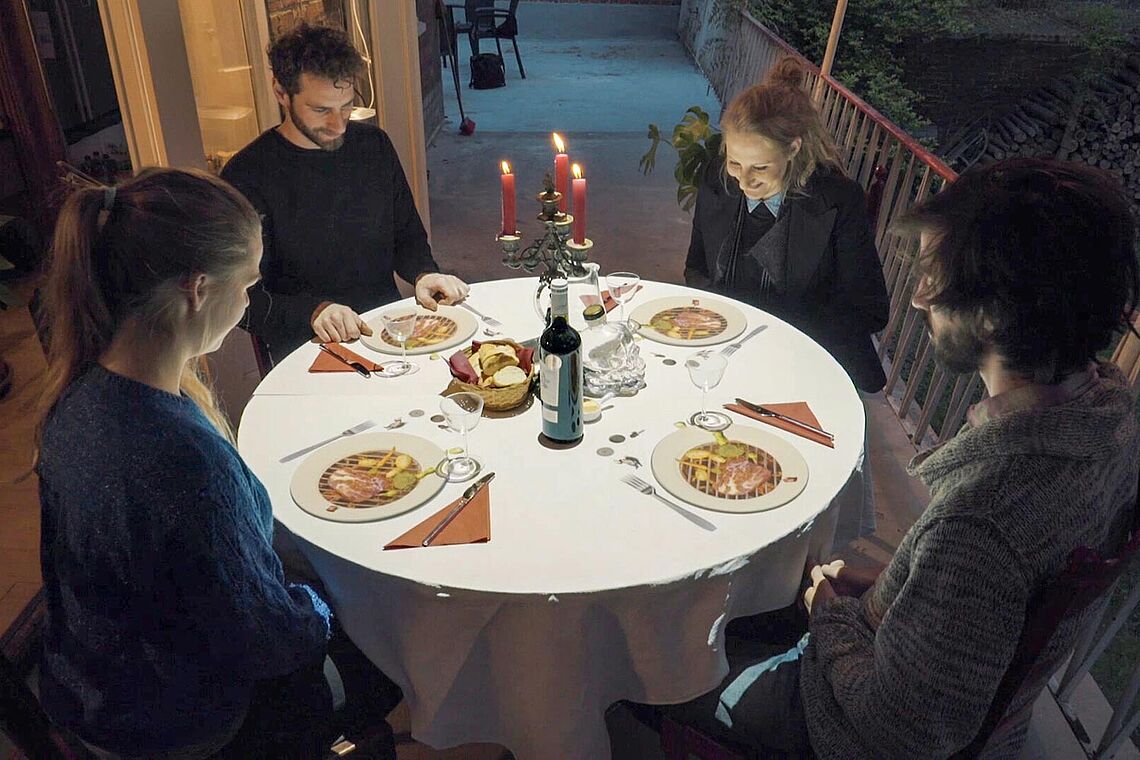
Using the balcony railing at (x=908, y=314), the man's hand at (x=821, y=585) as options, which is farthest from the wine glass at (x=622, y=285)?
the man's hand at (x=821, y=585)

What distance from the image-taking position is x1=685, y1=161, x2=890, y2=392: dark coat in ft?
7.24

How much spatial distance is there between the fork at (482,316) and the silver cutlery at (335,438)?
0.52 m

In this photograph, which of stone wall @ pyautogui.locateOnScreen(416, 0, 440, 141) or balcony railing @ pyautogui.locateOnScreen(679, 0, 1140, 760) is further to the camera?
stone wall @ pyautogui.locateOnScreen(416, 0, 440, 141)

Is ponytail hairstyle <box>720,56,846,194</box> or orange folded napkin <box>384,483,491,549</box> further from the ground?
ponytail hairstyle <box>720,56,846,194</box>

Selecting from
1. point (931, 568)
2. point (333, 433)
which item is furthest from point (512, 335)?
point (931, 568)

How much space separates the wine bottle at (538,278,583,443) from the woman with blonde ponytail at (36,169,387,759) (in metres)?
0.51

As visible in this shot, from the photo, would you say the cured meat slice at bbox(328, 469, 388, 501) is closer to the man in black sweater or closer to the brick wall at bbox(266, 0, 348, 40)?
the man in black sweater

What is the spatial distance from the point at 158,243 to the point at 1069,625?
51.9 inches

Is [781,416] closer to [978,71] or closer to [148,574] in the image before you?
[148,574]

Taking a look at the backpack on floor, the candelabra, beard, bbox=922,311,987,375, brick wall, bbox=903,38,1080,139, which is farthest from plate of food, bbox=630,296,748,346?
brick wall, bbox=903,38,1080,139

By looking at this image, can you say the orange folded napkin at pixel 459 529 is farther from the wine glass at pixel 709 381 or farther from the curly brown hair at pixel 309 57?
the curly brown hair at pixel 309 57

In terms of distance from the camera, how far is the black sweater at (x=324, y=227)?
219 centimetres

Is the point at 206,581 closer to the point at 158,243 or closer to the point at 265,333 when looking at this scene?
the point at 158,243

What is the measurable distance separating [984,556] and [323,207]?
2.01 m
